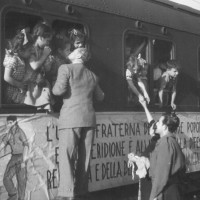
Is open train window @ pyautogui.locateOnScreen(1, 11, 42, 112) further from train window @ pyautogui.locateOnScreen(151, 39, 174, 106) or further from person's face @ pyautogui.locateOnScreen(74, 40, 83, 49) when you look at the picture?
train window @ pyautogui.locateOnScreen(151, 39, 174, 106)

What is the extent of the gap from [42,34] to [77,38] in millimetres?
473

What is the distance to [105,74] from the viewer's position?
19.5 ft

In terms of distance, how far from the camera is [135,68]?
252 inches

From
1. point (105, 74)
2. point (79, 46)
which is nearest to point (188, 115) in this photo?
point (105, 74)

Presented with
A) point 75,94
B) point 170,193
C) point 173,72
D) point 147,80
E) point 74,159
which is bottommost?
point 170,193

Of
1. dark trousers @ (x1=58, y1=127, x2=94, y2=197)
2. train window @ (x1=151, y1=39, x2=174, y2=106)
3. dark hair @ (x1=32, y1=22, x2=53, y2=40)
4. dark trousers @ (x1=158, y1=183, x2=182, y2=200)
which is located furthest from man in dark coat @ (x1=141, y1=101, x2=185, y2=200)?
train window @ (x1=151, y1=39, x2=174, y2=106)

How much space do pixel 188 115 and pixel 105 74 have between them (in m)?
2.00

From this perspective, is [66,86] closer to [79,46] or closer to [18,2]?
[79,46]

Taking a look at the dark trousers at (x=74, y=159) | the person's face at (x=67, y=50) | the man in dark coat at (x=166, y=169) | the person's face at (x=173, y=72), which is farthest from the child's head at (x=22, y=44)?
the person's face at (x=173, y=72)

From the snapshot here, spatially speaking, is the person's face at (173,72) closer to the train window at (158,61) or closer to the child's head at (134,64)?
the train window at (158,61)

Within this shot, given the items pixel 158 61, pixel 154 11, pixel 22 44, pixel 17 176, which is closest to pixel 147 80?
pixel 158 61

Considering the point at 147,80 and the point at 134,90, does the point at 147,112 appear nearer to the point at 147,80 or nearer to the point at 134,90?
the point at 134,90

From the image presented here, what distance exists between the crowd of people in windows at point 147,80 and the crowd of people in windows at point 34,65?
1.21 meters

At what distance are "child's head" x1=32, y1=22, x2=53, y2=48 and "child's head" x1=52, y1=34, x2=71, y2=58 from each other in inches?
11.9
